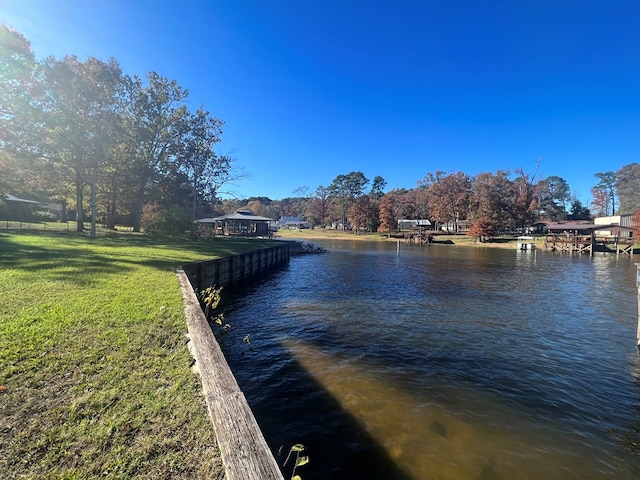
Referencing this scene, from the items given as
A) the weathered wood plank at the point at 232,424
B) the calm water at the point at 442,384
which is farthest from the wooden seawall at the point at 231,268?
the weathered wood plank at the point at 232,424

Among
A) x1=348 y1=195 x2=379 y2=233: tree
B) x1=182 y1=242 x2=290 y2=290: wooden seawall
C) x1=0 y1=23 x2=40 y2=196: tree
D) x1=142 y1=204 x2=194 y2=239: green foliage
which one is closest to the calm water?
x1=182 y1=242 x2=290 y2=290: wooden seawall

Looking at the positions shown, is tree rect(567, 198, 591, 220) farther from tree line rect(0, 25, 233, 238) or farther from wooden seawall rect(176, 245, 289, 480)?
wooden seawall rect(176, 245, 289, 480)

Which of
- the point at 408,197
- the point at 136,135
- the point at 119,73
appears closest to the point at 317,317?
the point at 119,73

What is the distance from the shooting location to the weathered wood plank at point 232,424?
89.0 inches

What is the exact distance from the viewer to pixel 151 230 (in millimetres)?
24953

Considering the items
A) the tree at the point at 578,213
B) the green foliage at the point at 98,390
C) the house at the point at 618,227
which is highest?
the tree at the point at 578,213

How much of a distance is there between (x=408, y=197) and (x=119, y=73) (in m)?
79.8

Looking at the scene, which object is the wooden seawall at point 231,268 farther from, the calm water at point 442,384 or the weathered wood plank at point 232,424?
the weathered wood plank at point 232,424

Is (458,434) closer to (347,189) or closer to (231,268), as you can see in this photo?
(231,268)

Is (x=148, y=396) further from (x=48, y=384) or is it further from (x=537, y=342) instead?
(x=537, y=342)

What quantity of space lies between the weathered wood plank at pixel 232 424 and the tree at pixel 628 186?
104 metres

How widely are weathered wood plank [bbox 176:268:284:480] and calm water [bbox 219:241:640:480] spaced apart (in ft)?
5.87

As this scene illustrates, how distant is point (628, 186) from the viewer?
80500 millimetres

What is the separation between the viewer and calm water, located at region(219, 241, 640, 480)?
4520 mm
